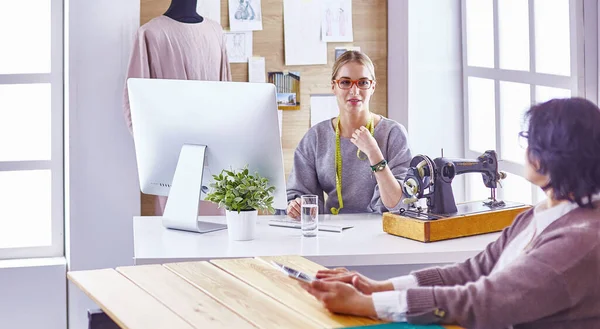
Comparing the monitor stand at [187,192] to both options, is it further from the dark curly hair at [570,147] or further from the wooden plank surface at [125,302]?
the dark curly hair at [570,147]

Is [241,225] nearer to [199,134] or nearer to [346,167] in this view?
[199,134]

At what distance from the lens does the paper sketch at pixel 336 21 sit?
4.43 meters

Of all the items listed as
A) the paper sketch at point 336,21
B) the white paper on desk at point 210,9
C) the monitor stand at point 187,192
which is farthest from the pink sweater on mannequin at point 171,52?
the monitor stand at point 187,192

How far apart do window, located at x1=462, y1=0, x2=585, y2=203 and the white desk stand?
0.81 meters

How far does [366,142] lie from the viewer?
3.20 m

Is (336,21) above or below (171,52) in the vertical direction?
above

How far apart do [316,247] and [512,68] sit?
1582 millimetres

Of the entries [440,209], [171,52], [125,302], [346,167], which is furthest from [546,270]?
[171,52]

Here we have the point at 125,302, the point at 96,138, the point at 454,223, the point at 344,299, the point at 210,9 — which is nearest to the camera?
the point at 344,299

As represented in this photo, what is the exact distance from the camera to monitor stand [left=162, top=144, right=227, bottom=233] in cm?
295

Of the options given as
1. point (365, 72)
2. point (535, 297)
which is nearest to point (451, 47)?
point (365, 72)

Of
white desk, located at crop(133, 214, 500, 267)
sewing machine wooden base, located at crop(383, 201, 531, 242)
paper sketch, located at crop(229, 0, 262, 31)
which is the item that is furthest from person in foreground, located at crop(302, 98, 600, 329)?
paper sketch, located at crop(229, 0, 262, 31)

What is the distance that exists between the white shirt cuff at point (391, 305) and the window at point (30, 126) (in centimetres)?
268

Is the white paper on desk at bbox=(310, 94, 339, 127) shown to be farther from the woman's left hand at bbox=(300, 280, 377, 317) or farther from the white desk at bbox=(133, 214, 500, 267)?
the woman's left hand at bbox=(300, 280, 377, 317)
